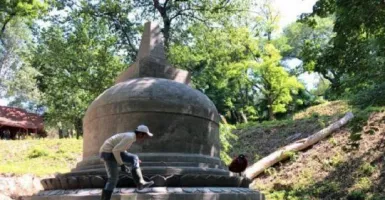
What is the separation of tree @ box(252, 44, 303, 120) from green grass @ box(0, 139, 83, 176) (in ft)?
39.9

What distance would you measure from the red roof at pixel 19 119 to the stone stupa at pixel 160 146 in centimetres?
2164

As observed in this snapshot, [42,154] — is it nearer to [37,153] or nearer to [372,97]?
[37,153]

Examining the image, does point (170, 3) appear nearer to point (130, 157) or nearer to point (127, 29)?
point (127, 29)

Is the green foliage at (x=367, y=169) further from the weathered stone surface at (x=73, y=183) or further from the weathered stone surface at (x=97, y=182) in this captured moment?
the weathered stone surface at (x=73, y=183)

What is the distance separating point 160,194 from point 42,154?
1286cm

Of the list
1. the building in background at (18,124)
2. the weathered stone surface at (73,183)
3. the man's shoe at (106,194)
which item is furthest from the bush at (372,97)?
the building in background at (18,124)

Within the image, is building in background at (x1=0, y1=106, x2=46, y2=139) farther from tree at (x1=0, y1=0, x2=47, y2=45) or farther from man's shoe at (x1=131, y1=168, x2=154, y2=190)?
man's shoe at (x1=131, y1=168, x2=154, y2=190)

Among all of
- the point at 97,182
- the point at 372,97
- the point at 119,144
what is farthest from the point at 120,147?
the point at 372,97

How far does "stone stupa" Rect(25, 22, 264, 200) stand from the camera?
653cm

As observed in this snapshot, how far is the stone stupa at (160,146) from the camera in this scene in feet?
21.4

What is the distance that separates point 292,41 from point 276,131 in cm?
1980

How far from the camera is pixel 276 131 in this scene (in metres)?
19.1

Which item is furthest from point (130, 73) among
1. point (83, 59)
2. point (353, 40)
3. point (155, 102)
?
point (83, 59)

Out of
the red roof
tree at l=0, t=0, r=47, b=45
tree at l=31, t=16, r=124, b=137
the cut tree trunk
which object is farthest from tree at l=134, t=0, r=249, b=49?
the red roof
